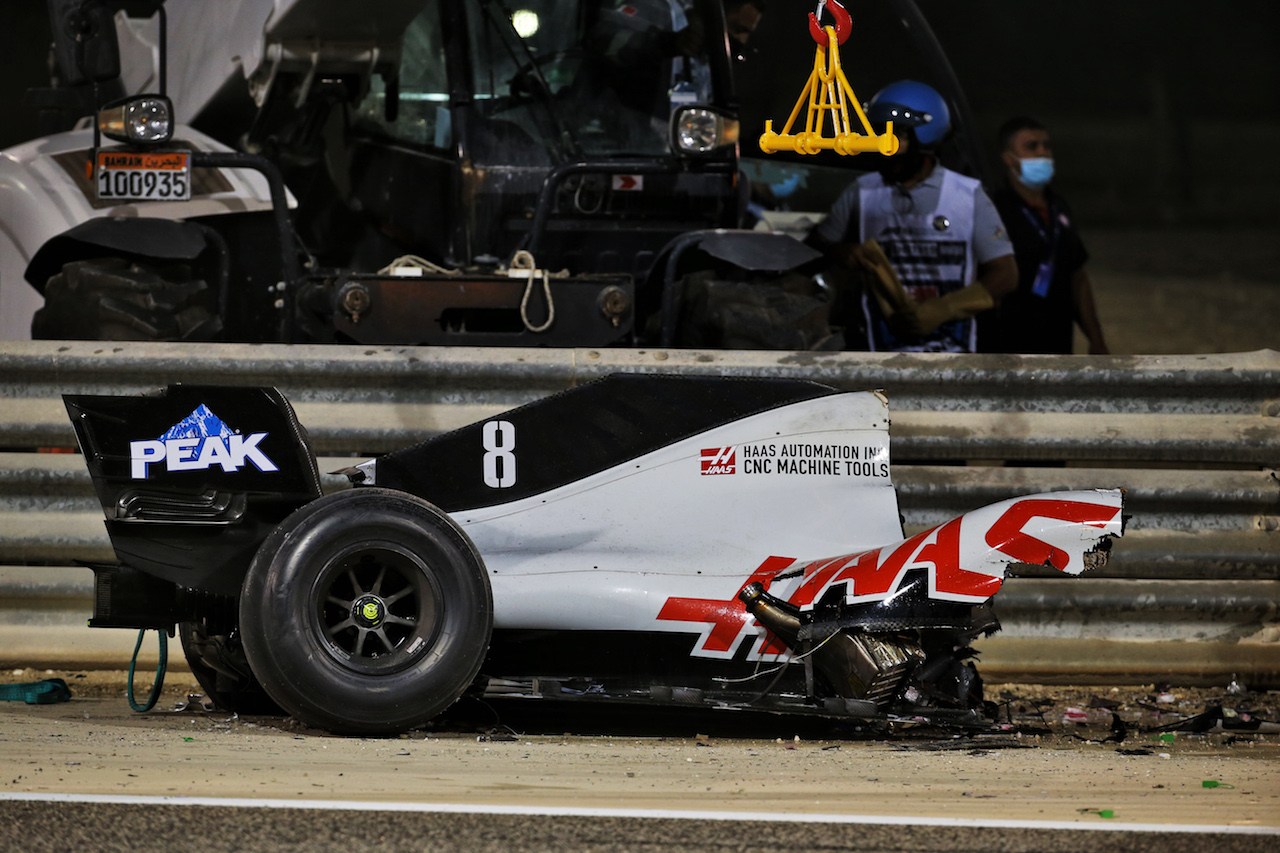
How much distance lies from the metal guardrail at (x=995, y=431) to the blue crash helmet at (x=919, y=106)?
8.15 feet

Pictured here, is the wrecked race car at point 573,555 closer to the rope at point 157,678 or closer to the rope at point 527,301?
the rope at point 157,678

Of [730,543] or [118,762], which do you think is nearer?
[118,762]

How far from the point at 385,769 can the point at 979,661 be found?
2354mm

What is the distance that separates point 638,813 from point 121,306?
3.76 metres

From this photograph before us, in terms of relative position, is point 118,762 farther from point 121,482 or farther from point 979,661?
point 979,661

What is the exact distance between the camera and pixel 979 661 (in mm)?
5539

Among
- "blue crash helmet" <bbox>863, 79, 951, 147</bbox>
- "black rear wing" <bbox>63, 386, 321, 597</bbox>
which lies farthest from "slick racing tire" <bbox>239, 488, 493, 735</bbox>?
"blue crash helmet" <bbox>863, 79, 951, 147</bbox>

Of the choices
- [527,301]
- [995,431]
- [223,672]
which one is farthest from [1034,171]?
[223,672]

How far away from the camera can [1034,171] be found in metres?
8.52

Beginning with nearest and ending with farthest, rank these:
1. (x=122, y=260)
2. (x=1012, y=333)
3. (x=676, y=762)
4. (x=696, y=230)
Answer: (x=676, y=762) → (x=122, y=260) → (x=696, y=230) → (x=1012, y=333)

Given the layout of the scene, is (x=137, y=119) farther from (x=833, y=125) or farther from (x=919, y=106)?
(x=919, y=106)

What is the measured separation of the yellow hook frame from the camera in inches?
164

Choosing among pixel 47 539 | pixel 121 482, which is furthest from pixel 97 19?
pixel 121 482

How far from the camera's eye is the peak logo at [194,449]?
4.64 meters
